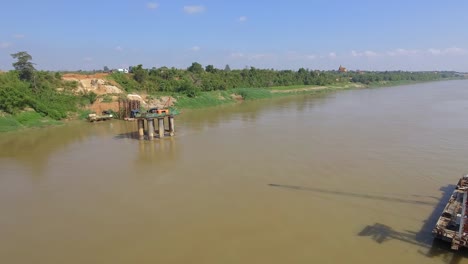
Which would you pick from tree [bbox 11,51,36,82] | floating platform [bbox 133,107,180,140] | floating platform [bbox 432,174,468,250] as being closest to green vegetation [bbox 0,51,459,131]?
tree [bbox 11,51,36,82]

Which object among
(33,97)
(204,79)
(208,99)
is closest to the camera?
(33,97)

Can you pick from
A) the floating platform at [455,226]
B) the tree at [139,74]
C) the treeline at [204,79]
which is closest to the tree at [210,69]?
the treeline at [204,79]

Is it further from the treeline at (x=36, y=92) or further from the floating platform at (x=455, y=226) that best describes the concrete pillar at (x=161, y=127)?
the floating platform at (x=455, y=226)

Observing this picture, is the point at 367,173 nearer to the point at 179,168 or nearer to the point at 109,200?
the point at 179,168

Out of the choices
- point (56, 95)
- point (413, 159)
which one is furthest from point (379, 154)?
point (56, 95)

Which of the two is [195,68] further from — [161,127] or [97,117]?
[161,127]

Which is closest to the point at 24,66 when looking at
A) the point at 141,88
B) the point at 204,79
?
the point at 141,88
